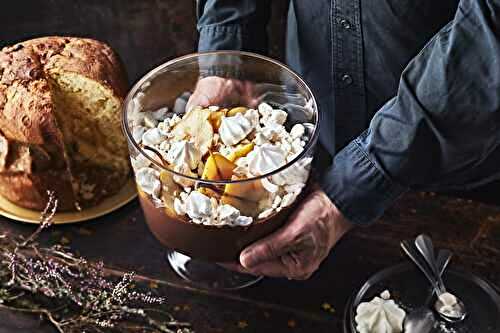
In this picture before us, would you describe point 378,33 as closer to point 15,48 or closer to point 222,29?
point 222,29

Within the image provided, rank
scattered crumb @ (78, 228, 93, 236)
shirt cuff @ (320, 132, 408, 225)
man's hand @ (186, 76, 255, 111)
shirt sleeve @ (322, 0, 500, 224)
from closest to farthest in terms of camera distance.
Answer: shirt sleeve @ (322, 0, 500, 224) < shirt cuff @ (320, 132, 408, 225) < man's hand @ (186, 76, 255, 111) < scattered crumb @ (78, 228, 93, 236)

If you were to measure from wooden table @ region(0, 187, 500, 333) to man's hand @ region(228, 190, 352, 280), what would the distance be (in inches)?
3.2

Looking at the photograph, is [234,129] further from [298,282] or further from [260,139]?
[298,282]

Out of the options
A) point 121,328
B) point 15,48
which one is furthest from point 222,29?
point 121,328

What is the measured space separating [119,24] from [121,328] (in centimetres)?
90

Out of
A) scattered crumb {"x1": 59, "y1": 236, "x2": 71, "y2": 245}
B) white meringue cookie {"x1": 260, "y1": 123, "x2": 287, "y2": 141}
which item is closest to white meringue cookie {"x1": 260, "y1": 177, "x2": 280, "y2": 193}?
white meringue cookie {"x1": 260, "y1": 123, "x2": 287, "y2": 141}

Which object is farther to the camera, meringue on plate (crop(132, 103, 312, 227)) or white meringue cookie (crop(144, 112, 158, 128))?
white meringue cookie (crop(144, 112, 158, 128))

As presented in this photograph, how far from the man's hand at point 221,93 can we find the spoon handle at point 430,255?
36 centimetres

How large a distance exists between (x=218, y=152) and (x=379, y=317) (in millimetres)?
354

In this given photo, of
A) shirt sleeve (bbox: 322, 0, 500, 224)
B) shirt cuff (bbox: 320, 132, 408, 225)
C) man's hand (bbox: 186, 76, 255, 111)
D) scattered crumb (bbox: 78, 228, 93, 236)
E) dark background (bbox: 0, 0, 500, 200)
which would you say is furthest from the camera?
dark background (bbox: 0, 0, 500, 200)

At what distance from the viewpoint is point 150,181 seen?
112 cm

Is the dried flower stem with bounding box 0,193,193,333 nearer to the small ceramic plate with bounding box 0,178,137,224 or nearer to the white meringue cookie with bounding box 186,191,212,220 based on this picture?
the small ceramic plate with bounding box 0,178,137,224

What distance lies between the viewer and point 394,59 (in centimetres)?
133

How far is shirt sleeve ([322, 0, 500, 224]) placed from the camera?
1.06 metres
